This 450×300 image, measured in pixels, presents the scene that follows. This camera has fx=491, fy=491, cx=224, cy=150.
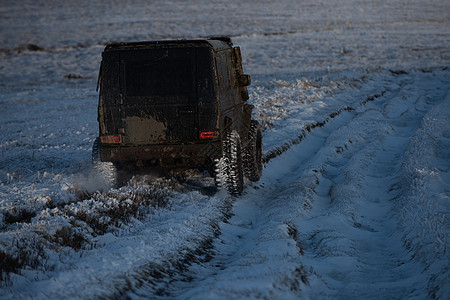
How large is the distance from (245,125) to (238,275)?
479 cm

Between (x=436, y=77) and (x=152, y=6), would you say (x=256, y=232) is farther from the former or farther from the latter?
(x=152, y=6)

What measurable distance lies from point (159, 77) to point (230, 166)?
1.68 metres

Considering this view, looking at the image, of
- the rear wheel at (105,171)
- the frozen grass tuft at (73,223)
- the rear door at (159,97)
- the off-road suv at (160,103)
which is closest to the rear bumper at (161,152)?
the off-road suv at (160,103)

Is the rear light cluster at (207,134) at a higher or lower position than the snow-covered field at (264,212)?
higher

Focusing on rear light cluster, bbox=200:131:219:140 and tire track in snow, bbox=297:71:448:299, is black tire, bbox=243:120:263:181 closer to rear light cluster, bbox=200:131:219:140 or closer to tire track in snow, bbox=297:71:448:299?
tire track in snow, bbox=297:71:448:299

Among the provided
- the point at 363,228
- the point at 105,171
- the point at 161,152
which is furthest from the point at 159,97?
the point at 363,228

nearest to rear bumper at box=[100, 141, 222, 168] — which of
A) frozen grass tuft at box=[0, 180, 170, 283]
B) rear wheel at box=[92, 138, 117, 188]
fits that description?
frozen grass tuft at box=[0, 180, 170, 283]

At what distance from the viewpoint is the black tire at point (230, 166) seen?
290 inches

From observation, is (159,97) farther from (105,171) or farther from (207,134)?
(105,171)

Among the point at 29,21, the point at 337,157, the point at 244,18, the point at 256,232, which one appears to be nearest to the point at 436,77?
the point at 337,157

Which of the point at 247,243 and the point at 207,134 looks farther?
the point at 207,134

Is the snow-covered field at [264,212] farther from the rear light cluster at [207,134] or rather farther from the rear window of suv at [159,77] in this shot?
the rear window of suv at [159,77]

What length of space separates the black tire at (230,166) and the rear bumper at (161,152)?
0.92ft

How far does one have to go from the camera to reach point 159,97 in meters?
7.06
